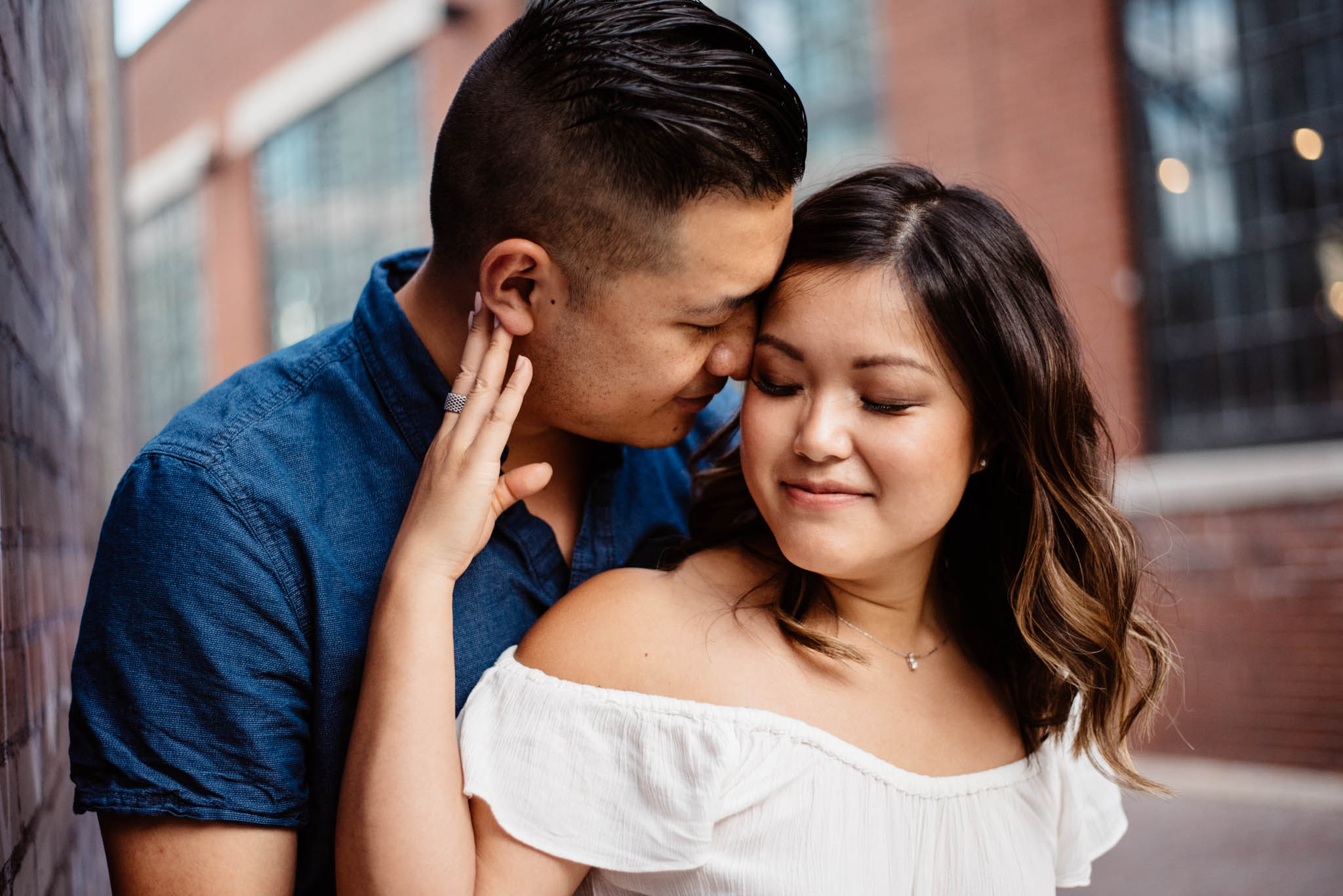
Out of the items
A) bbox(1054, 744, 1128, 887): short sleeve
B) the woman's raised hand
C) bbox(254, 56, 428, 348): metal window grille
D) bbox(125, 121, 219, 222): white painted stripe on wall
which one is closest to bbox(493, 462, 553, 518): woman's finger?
the woman's raised hand

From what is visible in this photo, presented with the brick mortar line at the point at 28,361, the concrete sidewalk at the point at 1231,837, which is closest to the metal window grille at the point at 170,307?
the concrete sidewalk at the point at 1231,837

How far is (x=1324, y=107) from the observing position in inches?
276

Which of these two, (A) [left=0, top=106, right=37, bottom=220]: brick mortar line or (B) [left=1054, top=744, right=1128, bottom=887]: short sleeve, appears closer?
(A) [left=0, top=106, right=37, bottom=220]: brick mortar line

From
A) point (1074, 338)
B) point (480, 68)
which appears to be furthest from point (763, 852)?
point (480, 68)

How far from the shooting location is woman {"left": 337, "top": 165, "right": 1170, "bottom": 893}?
1.69 metres

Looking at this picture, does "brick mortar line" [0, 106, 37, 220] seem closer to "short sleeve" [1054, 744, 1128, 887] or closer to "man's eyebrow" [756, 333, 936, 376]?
"man's eyebrow" [756, 333, 936, 376]

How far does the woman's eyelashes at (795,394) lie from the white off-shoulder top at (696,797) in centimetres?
52

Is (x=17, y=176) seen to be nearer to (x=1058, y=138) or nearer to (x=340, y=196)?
(x=1058, y=138)

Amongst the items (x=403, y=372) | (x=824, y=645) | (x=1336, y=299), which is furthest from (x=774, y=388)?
(x=1336, y=299)

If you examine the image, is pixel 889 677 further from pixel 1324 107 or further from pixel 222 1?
pixel 222 1

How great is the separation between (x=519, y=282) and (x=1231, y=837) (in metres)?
5.29

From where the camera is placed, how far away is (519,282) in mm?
1965

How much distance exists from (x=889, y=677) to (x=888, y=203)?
0.84 m

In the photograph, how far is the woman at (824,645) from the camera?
66.4 inches
